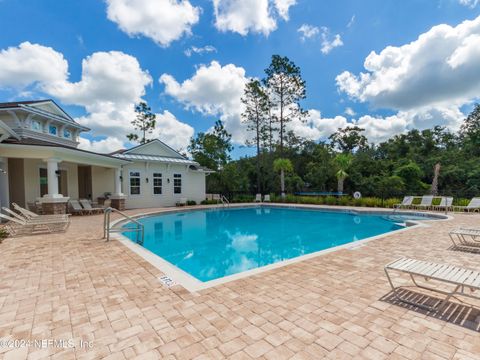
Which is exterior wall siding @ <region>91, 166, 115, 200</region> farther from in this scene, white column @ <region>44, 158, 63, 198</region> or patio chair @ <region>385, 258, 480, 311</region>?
patio chair @ <region>385, 258, 480, 311</region>

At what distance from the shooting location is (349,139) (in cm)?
3391

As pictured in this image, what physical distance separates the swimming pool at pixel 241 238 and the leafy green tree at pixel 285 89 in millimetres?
11005

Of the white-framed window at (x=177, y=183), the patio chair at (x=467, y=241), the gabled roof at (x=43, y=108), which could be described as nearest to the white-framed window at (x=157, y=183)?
the white-framed window at (x=177, y=183)

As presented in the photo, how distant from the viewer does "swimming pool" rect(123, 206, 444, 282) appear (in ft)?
20.9

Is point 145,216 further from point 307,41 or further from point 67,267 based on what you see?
point 307,41

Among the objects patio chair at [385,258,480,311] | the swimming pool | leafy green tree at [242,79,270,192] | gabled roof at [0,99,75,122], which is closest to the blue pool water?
the swimming pool

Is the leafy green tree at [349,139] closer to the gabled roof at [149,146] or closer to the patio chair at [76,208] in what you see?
the gabled roof at [149,146]

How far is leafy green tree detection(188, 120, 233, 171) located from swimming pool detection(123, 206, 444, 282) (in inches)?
491

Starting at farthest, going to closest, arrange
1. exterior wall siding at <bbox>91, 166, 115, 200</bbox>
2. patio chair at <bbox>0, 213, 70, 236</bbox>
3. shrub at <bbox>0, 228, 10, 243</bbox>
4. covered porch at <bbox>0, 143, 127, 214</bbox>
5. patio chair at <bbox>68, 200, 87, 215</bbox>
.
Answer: exterior wall siding at <bbox>91, 166, 115, 200</bbox> → patio chair at <bbox>68, 200, 87, 215</bbox> → covered porch at <bbox>0, 143, 127, 214</bbox> → patio chair at <bbox>0, 213, 70, 236</bbox> → shrub at <bbox>0, 228, 10, 243</bbox>

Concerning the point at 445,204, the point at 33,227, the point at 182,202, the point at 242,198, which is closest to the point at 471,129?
the point at 445,204

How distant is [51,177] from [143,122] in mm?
16951

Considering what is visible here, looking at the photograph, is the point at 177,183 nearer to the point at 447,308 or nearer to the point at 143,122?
the point at 143,122

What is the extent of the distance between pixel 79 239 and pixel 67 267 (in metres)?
2.62

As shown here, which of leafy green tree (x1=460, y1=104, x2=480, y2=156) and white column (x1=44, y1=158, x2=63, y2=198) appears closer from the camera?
white column (x1=44, y1=158, x2=63, y2=198)
